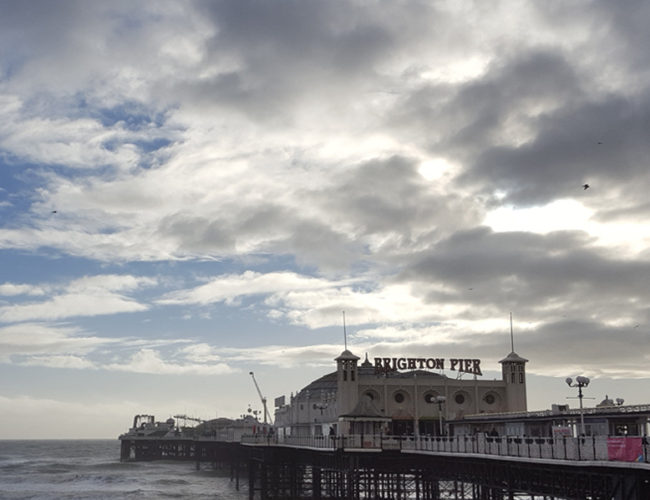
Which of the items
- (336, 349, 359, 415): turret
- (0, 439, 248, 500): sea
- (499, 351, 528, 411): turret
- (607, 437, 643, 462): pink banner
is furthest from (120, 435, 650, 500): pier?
(0, 439, 248, 500): sea

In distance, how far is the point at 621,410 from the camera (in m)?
42.3

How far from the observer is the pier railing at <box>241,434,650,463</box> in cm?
3247

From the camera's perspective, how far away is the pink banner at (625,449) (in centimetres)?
3139

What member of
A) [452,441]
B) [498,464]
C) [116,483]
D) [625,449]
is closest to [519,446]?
[498,464]

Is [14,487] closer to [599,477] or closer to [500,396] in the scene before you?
[500,396]

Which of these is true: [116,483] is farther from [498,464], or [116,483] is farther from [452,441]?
[498,464]

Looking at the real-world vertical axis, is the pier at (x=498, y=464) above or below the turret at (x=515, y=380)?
below

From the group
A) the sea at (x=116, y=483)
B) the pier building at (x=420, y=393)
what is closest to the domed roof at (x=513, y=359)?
the pier building at (x=420, y=393)

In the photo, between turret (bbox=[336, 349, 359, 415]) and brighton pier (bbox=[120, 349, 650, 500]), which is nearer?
brighton pier (bbox=[120, 349, 650, 500])

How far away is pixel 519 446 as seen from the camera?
41375 millimetres

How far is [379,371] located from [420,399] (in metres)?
5.76

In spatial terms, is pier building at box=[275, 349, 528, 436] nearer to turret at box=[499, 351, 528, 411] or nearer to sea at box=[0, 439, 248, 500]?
turret at box=[499, 351, 528, 411]

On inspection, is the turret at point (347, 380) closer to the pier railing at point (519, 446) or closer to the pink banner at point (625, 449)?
the pier railing at point (519, 446)

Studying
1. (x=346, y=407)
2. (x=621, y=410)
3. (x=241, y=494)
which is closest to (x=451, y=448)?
(x=621, y=410)
